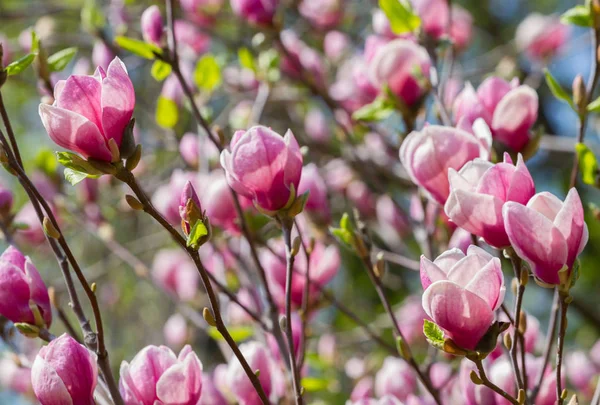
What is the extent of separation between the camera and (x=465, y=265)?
720 mm

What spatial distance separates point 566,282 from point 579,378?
3.93 feet

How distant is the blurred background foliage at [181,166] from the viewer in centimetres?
221

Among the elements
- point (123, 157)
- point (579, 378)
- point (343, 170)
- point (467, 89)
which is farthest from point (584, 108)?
point (343, 170)

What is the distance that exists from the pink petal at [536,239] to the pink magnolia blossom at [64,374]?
510mm

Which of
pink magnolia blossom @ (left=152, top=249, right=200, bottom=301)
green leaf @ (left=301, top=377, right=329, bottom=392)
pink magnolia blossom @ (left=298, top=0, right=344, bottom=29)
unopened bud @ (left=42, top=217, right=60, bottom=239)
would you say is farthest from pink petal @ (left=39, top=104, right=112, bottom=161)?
pink magnolia blossom @ (left=298, top=0, right=344, bottom=29)

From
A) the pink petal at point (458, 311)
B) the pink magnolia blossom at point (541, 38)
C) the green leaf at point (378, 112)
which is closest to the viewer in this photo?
the pink petal at point (458, 311)

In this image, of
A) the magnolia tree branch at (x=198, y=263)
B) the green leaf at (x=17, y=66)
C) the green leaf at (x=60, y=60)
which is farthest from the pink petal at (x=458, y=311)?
the green leaf at (x=60, y=60)

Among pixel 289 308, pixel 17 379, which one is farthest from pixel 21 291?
pixel 17 379

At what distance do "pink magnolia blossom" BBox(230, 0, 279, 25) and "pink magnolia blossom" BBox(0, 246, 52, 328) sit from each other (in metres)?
0.87

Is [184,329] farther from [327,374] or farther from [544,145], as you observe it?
[544,145]

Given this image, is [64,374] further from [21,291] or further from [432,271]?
[432,271]

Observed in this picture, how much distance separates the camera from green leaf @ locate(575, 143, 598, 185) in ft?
3.25

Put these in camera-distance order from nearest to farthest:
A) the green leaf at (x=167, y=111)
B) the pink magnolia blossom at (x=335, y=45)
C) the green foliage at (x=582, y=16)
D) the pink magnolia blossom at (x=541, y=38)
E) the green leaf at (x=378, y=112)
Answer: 1. the green foliage at (x=582, y=16)
2. the green leaf at (x=378, y=112)
3. the green leaf at (x=167, y=111)
4. the pink magnolia blossom at (x=541, y=38)
5. the pink magnolia blossom at (x=335, y=45)

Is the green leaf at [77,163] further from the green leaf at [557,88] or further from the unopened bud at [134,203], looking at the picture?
the green leaf at [557,88]
